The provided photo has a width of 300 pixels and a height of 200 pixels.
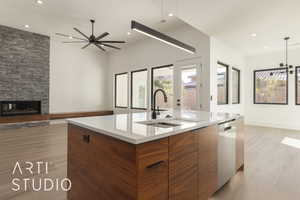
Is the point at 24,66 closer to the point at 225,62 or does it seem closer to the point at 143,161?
the point at 143,161

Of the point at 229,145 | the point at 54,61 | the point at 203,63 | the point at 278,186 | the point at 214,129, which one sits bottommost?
the point at 278,186

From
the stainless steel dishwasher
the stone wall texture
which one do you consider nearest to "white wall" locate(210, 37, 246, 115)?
the stainless steel dishwasher

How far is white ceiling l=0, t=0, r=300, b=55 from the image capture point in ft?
11.0

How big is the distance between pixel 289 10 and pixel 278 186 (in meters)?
3.47

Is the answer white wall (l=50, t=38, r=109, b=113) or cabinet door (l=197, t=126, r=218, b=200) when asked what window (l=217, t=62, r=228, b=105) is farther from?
white wall (l=50, t=38, r=109, b=113)

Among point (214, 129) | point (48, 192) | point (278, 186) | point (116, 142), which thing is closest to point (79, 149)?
point (116, 142)

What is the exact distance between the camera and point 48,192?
6.50 ft

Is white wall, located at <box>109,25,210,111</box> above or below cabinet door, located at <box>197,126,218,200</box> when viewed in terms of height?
above

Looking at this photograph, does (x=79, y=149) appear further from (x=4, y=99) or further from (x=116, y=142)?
(x=4, y=99)

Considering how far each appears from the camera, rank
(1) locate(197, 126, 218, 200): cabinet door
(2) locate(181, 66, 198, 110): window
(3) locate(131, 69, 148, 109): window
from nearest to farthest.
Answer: (1) locate(197, 126, 218, 200): cabinet door < (2) locate(181, 66, 198, 110): window < (3) locate(131, 69, 148, 109): window

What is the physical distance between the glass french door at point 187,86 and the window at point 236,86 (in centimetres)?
198

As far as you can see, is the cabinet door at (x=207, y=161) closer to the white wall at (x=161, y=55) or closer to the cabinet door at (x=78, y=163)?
the cabinet door at (x=78, y=163)

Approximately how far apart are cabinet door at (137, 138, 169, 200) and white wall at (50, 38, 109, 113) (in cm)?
686

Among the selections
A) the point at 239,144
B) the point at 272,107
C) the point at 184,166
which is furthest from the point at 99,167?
the point at 272,107
